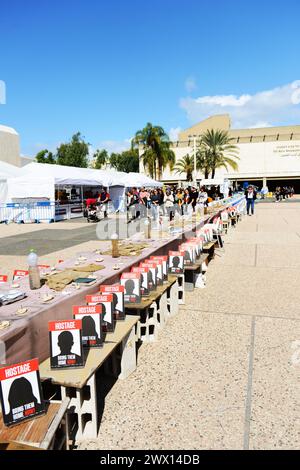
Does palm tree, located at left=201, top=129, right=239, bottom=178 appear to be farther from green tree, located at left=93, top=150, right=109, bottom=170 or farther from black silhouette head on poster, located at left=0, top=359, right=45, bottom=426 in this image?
black silhouette head on poster, located at left=0, top=359, right=45, bottom=426

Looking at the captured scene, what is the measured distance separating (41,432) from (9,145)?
52.5m

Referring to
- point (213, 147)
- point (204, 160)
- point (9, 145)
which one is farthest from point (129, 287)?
point (9, 145)

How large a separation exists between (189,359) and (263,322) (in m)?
1.54

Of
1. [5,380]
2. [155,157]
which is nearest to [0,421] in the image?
[5,380]

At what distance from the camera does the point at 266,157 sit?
64.2 metres

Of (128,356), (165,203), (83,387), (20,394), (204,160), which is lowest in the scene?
(128,356)

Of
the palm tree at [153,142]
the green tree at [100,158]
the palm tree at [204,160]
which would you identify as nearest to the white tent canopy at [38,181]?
the palm tree at [153,142]

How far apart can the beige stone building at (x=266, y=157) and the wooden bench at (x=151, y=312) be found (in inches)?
2335

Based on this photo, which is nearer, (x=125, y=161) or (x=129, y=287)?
(x=129, y=287)

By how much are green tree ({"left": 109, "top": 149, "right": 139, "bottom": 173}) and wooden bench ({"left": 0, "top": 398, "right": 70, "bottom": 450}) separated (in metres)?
76.8

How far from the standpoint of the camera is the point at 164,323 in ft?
16.8

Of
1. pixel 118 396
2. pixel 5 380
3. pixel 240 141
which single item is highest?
pixel 240 141

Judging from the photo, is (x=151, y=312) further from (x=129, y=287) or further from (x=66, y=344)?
(x=66, y=344)

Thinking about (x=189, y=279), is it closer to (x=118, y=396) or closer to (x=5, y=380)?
(x=118, y=396)
